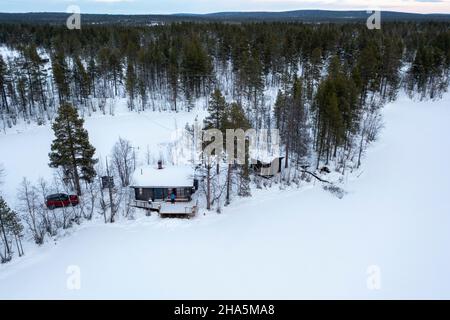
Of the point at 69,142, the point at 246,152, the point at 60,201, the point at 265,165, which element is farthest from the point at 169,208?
the point at 265,165

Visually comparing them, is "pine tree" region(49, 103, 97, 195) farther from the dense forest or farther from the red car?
the dense forest

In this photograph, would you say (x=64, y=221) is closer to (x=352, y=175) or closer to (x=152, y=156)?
(x=152, y=156)

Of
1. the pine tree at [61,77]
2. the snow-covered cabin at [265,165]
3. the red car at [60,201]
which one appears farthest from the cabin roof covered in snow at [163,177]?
the pine tree at [61,77]

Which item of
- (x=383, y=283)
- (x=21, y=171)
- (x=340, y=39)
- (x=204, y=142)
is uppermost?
(x=340, y=39)

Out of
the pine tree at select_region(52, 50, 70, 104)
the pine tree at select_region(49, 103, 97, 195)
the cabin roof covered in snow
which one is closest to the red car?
the pine tree at select_region(49, 103, 97, 195)

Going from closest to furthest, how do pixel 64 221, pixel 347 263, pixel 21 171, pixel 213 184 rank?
pixel 347 263
pixel 64 221
pixel 213 184
pixel 21 171

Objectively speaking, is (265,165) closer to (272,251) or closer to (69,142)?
(272,251)

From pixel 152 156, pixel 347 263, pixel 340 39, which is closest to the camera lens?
pixel 347 263

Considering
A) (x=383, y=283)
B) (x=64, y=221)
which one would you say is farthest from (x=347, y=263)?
(x=64, y=221)
